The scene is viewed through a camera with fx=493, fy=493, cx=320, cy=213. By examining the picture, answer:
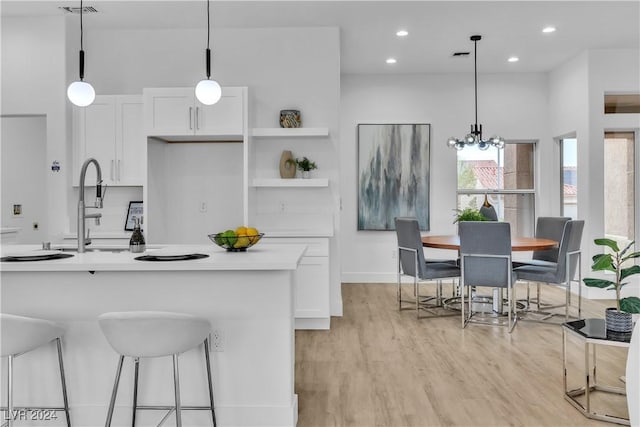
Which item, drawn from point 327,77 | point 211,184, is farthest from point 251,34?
point 211,184

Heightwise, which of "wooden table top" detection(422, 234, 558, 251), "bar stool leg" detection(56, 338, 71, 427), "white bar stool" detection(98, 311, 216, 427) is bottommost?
"bar stool leg" detection(56, 338, 71, 427)

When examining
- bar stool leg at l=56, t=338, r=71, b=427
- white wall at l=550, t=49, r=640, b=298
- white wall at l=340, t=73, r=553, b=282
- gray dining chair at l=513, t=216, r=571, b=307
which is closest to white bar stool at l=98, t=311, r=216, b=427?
bar stool leg at l=56, t=338, r=71, b=427

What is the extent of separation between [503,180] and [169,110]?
4.80 meters

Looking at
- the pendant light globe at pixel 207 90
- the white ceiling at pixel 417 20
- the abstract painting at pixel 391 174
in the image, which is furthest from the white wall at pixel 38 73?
the abstract painting at pixel 391 174

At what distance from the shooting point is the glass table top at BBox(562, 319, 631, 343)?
2.51 metres

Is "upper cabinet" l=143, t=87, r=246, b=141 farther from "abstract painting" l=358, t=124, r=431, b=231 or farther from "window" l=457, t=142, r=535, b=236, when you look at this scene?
A: "window" l=457, t=142, r=535, b=236

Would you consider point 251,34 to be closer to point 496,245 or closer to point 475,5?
point 475,5

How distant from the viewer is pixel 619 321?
101 inches

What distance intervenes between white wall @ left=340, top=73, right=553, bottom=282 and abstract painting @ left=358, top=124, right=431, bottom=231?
0.11 metres

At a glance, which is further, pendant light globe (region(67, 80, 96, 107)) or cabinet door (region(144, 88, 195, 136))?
cabinet door (region(144, 88, 195, 136))

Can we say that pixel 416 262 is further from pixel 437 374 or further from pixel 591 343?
pixel 591 343

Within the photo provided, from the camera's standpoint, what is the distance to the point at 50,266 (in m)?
2.26

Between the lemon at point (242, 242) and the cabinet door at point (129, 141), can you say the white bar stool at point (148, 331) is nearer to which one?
the lemon at point (242, 242)
